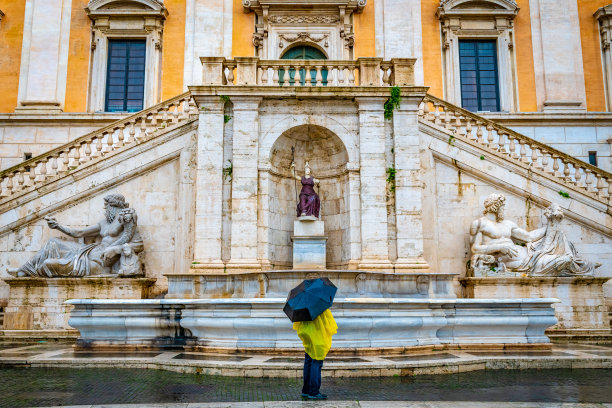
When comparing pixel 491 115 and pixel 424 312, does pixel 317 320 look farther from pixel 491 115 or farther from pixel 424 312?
pixel 491 115

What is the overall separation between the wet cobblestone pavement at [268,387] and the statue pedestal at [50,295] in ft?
16.7

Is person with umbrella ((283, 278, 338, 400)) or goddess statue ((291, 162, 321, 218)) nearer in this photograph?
person with umbrella ((283, 278, 338, 400))

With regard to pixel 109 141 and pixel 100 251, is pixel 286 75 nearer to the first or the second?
pixel 109 141

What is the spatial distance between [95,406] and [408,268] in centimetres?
937

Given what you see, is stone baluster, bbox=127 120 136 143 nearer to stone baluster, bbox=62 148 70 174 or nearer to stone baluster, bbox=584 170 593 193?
stone baluster, bbox=62 148 70 174

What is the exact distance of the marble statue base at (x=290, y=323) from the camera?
963 centimetres

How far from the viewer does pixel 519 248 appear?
1444 centimetres

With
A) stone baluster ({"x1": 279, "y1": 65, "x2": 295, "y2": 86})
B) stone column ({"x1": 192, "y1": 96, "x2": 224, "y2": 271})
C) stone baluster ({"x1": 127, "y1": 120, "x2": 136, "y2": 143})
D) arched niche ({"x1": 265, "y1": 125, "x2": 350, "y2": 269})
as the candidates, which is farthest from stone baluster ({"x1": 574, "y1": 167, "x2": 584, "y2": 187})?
stone baluster ({"x1": 127, "y1": 120, "x2": 136, "y2": 143})

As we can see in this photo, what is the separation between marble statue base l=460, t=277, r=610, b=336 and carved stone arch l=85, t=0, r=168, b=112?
1421 centimetres

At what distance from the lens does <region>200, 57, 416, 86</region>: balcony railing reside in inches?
594

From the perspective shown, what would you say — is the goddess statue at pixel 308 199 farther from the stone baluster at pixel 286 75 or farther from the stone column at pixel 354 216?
the stone baluster at pixel 286 75

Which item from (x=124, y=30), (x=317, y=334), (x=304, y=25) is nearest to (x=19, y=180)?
(x=124, y=30)

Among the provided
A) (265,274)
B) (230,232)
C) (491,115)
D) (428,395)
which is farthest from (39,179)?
(491,115)

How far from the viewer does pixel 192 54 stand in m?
22.1
